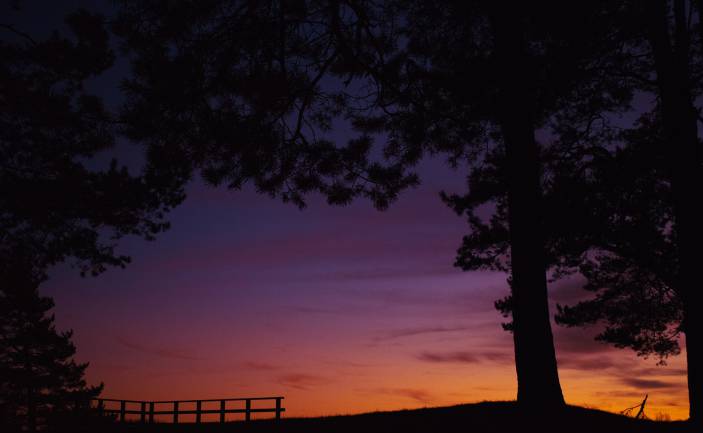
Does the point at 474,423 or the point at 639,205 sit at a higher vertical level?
the point at 639,205

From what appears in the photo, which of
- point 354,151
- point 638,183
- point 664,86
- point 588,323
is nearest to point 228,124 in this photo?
point 354,151

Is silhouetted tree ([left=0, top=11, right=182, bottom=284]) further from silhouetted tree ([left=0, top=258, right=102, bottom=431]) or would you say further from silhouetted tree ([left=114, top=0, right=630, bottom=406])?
silhouetted tree ([left=0, top=258, right=102, bottom=431])

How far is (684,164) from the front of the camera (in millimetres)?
10469

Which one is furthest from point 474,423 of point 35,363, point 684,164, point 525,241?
point 35,363

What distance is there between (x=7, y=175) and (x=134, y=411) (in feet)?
50.2

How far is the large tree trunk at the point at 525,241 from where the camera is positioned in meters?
10.3

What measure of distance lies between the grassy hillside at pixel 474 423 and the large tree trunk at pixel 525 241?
46 centimetres

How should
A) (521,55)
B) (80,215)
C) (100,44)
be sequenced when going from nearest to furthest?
(521,55) → (100,44) → (80,215)

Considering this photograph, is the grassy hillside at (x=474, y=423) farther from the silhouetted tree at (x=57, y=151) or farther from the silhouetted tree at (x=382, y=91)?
the silhouetted tree at (x=57, y=151)

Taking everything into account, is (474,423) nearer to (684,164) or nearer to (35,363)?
(684,164)

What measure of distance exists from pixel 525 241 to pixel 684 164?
3.24 metres

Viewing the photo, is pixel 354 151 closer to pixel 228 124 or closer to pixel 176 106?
pixel 228 124

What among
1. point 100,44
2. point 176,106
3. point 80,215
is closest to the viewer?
point 176,106

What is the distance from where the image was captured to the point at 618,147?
13391 mm
